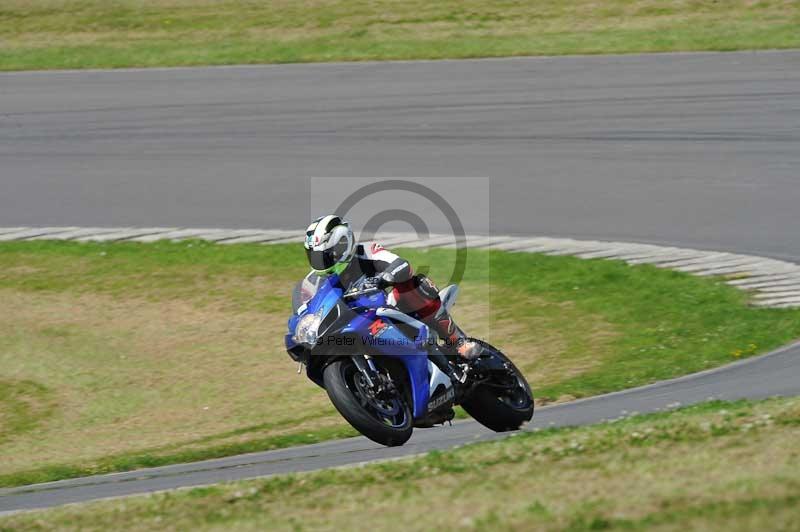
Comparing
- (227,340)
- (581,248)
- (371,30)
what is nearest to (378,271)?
(227,340)

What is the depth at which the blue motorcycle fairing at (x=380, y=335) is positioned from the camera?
8.98m

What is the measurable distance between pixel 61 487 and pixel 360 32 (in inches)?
672

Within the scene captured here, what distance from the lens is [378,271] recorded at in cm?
938

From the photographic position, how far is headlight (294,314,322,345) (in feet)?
29.2

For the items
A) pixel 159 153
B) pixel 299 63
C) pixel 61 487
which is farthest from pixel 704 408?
pixel 299 63

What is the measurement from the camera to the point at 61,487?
32.0ft

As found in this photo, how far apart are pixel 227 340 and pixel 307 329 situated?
179 inches

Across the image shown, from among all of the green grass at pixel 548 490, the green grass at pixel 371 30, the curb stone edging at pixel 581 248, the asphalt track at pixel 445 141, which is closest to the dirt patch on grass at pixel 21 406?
the green grass at pixel 548 490

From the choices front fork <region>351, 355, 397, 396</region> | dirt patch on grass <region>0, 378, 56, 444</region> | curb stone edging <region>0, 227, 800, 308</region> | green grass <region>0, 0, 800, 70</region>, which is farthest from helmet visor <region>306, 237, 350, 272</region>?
green grass <region>0, 0, 800, 70</region>

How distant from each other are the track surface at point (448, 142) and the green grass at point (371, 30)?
0.83 meters

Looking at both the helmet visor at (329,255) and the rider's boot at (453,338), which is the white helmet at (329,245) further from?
the rider's boot at (453,338)

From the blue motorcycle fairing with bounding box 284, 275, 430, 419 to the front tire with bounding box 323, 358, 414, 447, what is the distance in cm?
15

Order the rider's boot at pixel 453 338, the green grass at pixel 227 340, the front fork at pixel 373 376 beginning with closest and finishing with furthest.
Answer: the front fork at pixel 373 376
the rider's boot at pixel 453 338
the green grass at pixel 227 340

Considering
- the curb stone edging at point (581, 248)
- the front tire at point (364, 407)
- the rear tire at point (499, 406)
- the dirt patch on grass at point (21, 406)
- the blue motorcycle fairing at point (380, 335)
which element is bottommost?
Answer: the dirt patch on grass at point (21, 406)
